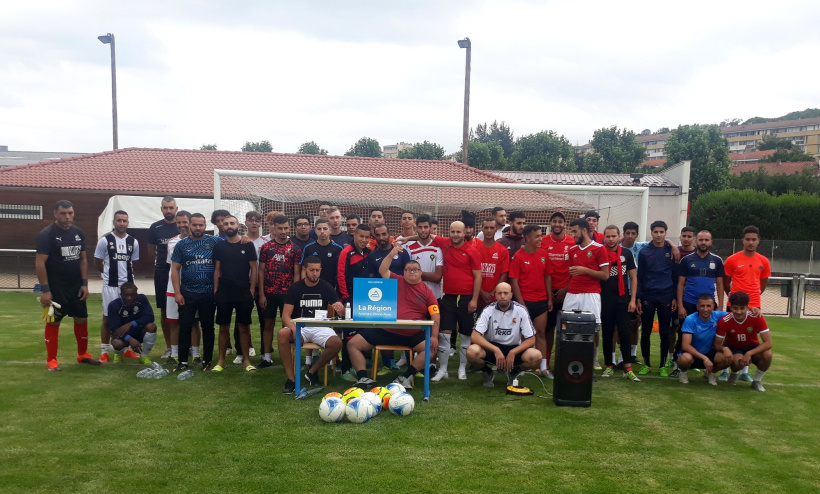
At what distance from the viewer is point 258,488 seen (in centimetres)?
359

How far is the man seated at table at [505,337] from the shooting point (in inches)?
236

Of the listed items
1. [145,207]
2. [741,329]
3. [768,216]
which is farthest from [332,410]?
[768,216]

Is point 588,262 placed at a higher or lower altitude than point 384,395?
higher

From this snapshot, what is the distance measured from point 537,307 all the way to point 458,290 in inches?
39.1

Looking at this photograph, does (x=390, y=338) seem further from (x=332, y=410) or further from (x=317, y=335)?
(x=332, y=410)

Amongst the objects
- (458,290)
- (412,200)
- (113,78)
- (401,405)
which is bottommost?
(401,405)

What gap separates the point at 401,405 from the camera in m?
5.09

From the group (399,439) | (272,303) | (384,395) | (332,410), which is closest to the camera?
(399,439)

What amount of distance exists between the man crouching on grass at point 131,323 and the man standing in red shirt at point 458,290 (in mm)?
3700

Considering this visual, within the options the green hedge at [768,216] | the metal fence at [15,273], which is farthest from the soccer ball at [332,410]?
the green hedge at [768,216]

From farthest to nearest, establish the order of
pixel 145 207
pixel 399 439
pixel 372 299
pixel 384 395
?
pixel 145 207 < pixel 372 299 < pixel 384 395 < pixel 399 439

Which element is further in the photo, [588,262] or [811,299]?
[811,299]

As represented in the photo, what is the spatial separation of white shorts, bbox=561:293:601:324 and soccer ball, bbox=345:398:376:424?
281 centimetres

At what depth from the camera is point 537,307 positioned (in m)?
6.70
